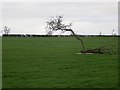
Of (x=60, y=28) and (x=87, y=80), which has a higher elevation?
(x=60, y=28)

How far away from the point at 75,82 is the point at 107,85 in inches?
58.9

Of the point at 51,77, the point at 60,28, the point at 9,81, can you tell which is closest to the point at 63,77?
the point at 51,77

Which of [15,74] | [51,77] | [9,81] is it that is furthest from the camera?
[15,74]

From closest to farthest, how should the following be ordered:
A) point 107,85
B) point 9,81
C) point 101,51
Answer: point 107,85
point 9,81
point 101,51

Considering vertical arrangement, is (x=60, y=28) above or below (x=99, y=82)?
above

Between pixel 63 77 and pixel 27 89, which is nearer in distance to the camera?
pixel 27 89

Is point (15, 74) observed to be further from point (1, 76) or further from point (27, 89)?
point (27, 89)

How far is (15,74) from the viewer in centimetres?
1834

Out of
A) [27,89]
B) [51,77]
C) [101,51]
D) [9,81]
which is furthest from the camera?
[101,51]

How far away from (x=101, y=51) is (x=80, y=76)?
17469mm

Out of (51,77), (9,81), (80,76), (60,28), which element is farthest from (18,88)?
(60,28)

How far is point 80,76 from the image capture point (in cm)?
1761

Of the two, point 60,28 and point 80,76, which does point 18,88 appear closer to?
point 80,76

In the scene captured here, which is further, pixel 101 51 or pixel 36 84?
pixel 101 51
